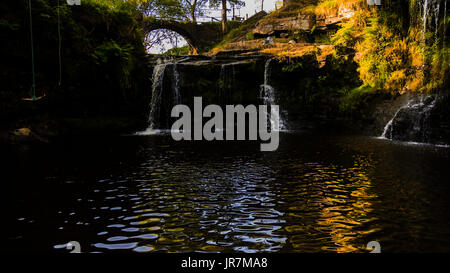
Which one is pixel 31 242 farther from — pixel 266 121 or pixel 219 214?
pixel 266 121

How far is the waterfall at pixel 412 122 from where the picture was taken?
12.0 m

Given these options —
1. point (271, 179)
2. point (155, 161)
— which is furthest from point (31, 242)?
point (155, 161)

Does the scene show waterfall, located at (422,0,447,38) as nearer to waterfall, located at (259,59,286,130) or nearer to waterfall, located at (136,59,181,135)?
waterfall, located at (259,59,286,130)

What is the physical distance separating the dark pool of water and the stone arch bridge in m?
28.0

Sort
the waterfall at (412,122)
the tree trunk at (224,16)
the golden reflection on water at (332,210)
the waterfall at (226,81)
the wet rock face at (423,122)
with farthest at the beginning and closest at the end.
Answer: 1. the tree trunk at (224,16)
2. the waterfall at (226,81)
3. the waterfall at (412,122)
4. the wet rock face at (423,122)
5. the golden reflection on water at (332,210)

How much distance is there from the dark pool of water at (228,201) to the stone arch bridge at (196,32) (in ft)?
91.9

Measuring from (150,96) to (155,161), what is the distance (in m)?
10.5

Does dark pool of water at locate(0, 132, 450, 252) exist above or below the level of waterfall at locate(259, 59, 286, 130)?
below

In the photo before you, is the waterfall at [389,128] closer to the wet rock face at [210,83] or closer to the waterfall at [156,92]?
the wet rock face at [210,83]

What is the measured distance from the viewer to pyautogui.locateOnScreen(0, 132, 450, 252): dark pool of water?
382 centimetres

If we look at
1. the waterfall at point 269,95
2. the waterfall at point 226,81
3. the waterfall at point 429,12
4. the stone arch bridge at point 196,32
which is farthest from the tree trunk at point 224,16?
the waterfall at point 429,12

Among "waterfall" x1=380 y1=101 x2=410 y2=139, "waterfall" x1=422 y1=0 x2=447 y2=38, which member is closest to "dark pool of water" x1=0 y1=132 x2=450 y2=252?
"waterfall" x1=380 y1=101 x2=410 y2=139

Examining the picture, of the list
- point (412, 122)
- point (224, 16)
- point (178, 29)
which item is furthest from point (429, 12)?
point (178, 29)

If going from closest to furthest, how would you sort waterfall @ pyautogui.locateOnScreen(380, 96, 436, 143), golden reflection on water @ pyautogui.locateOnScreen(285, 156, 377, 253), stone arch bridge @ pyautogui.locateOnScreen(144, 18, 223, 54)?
golden reflection on water @ pyautogui.locateOnScreen(285, 156, 377, 253) < waterfall @ pyautogui.locateOnScreen(380, 96, 436, 143) < stone arch bridge @ pyautogui.locateOnScreen(144, 18, 223, 54)
